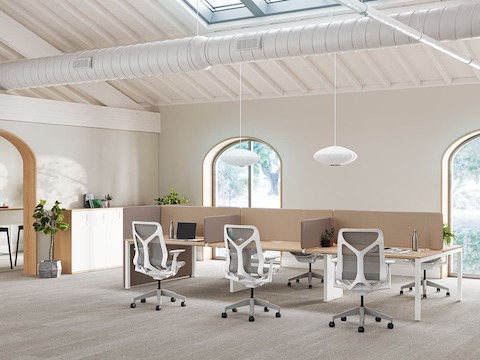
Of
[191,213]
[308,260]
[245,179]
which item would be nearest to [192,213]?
[191,213]

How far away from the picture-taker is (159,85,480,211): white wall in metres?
11.2

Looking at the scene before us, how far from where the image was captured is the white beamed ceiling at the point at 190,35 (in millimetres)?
10320

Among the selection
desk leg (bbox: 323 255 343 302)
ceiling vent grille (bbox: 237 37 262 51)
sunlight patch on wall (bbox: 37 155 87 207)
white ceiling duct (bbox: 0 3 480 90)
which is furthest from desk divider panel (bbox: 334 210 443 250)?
sunlight patch on wall (bbox: 37 155 87 207)

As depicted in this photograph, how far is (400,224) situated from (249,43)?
2.85m

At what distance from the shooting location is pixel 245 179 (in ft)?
44.5

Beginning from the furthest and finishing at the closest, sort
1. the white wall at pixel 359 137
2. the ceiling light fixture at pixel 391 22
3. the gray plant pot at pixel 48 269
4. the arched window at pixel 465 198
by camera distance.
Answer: the arched window at pixel 465 198, the white wall at pixel 359 137, the gray plant pot at pixel 48 269, the ceiling light fixture at pixel 391 22

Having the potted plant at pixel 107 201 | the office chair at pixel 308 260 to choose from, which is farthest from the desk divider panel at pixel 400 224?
the potted plant at pixel 107 201

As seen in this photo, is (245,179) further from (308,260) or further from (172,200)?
(308,260)

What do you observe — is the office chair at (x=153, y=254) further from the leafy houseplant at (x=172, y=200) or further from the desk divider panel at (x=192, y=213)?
the leafy houseplant at (x=172, y=200)

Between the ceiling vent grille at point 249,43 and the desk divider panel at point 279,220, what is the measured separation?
2360 mm

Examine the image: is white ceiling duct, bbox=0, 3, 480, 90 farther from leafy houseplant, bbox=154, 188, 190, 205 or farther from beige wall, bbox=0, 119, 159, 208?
leafy houseplant, bbox=154, 188, 190, 205

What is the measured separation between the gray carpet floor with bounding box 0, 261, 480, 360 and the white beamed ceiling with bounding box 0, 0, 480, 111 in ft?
10.7

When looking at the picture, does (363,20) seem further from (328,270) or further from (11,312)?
(11,312)

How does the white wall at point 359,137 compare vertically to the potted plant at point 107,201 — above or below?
above
